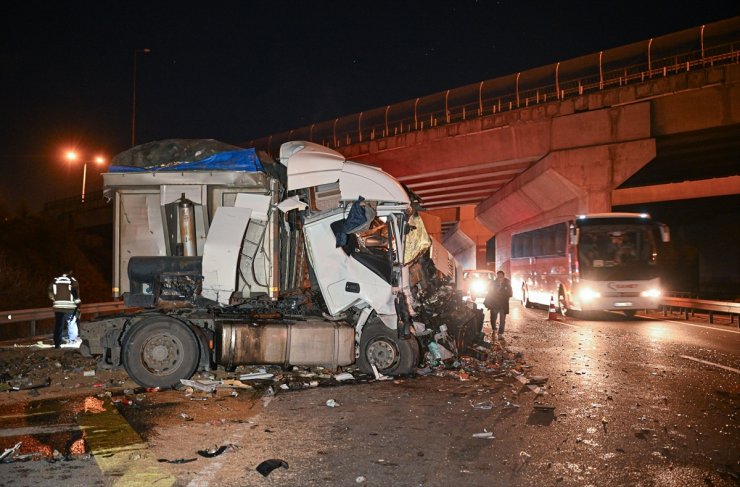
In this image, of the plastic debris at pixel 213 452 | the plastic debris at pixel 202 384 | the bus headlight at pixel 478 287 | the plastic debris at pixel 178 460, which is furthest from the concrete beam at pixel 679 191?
the plastic debris at pixel 178 460

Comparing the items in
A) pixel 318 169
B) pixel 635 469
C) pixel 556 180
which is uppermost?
pixel 556 180

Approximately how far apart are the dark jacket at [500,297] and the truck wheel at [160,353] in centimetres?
848

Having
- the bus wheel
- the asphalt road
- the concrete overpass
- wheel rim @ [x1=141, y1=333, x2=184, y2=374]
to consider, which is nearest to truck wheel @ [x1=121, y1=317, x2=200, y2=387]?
wheel rim @ [x1=141, y1=333, x2=184, y2=374]

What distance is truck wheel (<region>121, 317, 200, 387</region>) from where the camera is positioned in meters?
8.39

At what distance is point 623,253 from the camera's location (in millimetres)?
19609

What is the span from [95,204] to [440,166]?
1144 inches

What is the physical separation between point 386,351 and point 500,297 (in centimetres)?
680

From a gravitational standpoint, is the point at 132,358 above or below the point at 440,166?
below

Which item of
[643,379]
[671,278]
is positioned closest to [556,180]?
[671,278]

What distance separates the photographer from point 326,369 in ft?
32.6

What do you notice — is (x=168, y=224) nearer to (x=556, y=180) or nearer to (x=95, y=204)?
(x=556, y=180)

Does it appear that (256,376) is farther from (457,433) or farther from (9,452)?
(9,452)

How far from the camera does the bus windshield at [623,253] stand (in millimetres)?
19594

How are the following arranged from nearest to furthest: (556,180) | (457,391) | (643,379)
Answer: (457,391) → (643,379) → (556,180)
